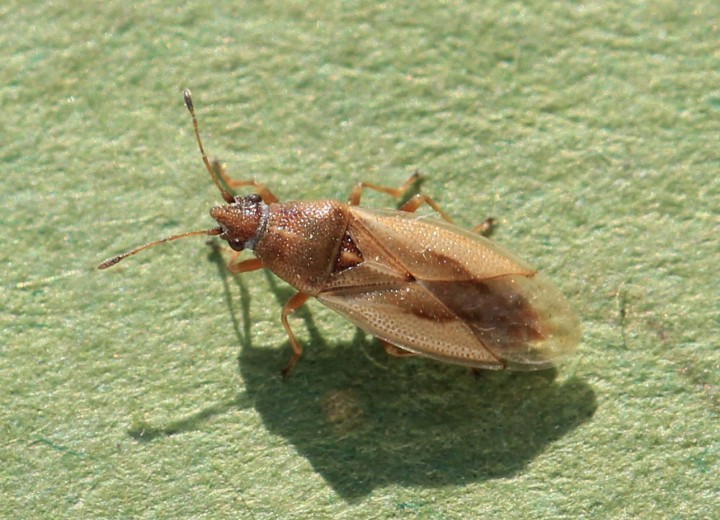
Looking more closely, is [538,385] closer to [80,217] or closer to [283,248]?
[283,248]

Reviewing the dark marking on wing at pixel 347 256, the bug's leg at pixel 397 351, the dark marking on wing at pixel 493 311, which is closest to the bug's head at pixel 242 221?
the dark marking on wing at pixel 347 256

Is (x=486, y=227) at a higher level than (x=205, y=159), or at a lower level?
lower

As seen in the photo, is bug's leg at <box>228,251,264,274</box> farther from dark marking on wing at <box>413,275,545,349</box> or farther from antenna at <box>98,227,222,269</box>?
dark marking on wing at <box>413,275,545,349</box>

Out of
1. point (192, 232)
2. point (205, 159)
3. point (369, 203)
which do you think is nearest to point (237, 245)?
point (192, 232)

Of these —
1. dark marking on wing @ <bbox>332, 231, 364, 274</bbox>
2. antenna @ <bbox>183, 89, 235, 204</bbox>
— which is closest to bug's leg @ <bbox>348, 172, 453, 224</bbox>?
dark marking on wing @ <bbox>332, 231, 364, 274</bbox>

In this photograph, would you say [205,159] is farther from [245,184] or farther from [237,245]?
[237,245]

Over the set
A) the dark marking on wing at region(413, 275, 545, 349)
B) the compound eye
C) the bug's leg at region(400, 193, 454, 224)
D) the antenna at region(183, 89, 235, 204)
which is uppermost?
the antenna at region(183, 89, 235, 204)
